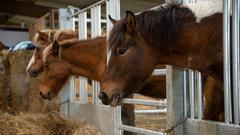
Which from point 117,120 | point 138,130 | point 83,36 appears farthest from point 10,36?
point 138,130

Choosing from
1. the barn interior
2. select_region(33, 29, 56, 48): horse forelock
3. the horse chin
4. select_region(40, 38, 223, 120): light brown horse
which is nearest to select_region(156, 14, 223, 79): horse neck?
the horse chin

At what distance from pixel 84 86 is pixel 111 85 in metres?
2.19

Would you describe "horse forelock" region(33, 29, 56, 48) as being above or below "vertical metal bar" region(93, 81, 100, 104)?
above

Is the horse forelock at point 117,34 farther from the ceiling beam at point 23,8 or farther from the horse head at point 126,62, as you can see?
the ceiling beam at point 23,8

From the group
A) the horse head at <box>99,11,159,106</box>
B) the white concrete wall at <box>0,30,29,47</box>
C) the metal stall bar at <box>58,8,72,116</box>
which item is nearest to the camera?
the horse head at <box>99,11,159,106</box>

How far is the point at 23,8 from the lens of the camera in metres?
10.3

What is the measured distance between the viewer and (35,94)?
5555 millimetres

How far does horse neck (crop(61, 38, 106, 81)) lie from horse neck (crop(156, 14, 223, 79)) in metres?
1.43

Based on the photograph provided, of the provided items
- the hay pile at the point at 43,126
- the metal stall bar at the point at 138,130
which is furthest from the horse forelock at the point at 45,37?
the metal stall bar at the point at 138,130

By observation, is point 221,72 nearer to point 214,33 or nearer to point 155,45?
point 214,33

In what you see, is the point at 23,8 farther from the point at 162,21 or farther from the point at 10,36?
the point at 162,21

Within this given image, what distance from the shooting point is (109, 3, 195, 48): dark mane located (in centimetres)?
214

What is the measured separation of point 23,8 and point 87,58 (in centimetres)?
709

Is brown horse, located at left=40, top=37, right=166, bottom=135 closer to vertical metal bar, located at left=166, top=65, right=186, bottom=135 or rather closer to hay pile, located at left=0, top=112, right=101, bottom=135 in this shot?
hay pile, located at left=0, top=112, right=101, bottom=135
